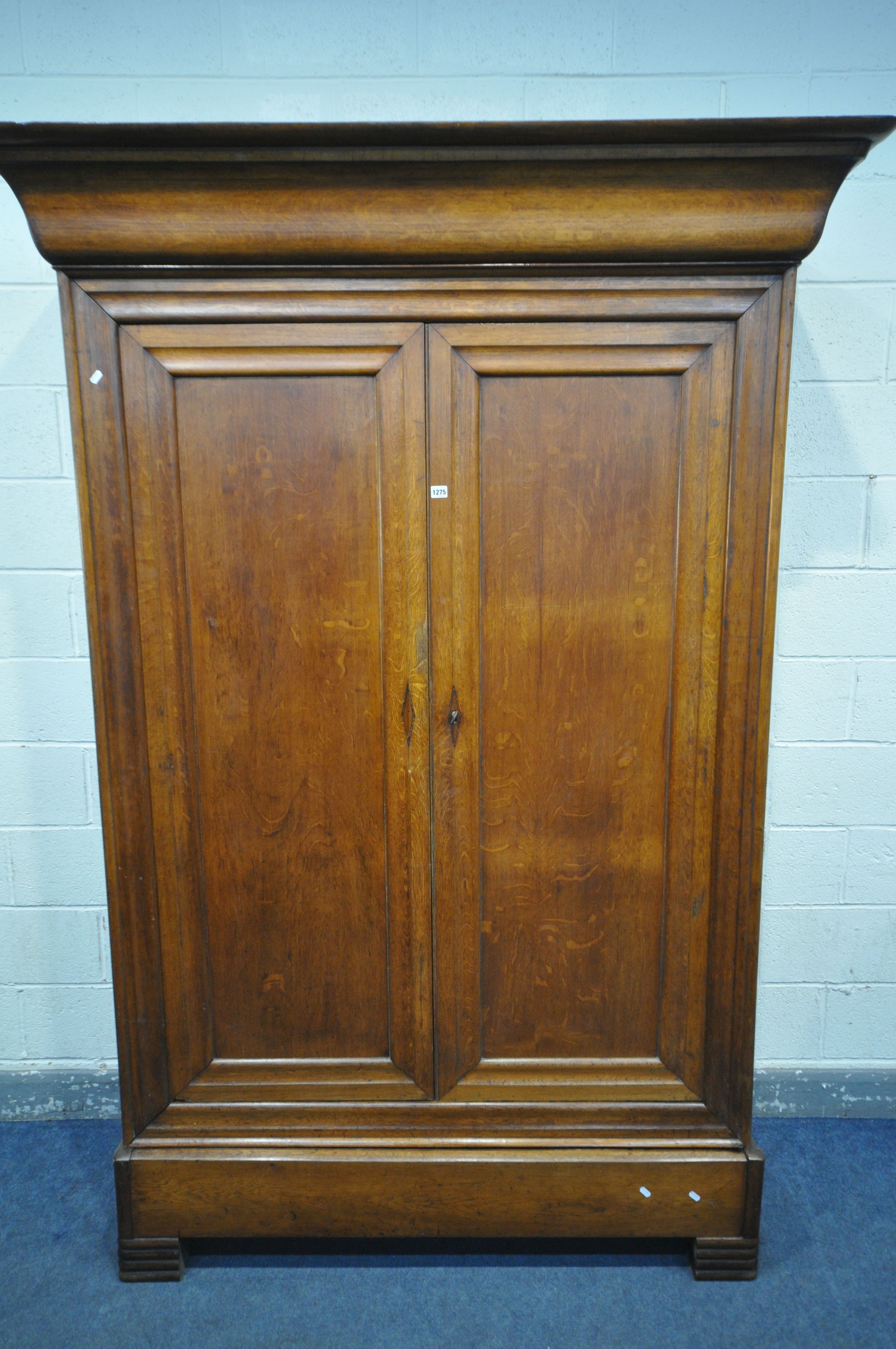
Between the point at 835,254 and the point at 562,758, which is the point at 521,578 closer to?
the point at 562,758

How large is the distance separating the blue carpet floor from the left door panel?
0.31 metres

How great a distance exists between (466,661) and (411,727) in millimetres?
132

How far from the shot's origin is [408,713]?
47.1 inches

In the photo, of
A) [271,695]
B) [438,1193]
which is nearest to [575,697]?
[271,695]

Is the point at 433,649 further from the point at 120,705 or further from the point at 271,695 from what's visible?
the point at 120,705

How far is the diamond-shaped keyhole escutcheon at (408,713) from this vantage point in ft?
3.91

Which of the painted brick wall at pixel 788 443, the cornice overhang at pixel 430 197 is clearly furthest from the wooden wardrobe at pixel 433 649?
the painted brick wall at pixel 788 443

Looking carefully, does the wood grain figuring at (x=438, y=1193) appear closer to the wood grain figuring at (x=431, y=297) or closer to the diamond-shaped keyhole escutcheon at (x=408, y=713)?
the diamond-shaped keyhole escutcheon at (x=408, y=713)

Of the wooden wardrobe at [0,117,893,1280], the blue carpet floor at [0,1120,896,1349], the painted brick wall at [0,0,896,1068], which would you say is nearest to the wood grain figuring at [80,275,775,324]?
the wooden wardrobe at [0,117,893,1280]

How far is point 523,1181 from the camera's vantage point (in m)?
1.27

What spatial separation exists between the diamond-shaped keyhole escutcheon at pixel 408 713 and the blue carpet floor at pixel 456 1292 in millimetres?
922

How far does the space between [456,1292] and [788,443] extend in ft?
5.29

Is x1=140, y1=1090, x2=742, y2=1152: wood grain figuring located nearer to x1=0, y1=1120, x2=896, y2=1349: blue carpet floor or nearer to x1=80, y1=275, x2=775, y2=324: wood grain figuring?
x1=0, y1=1120, x2=896, y2=1349: blue carpet floor

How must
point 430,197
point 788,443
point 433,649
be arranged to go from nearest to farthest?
point 430,197 < point 433,649 < point 788,443
